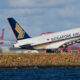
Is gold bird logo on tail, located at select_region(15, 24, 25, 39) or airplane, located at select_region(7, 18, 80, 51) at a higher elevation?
gold bird logo on tail, located at select_region(15, 24, 25, 39)

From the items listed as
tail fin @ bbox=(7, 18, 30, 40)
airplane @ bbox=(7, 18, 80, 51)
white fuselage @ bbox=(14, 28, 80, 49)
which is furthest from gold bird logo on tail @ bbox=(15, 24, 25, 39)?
white fuselage @ bbox=(14, 28, 80, 49)

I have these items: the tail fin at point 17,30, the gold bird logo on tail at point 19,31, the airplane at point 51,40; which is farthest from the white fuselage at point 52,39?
the gold bird logo on tail at point 19,31

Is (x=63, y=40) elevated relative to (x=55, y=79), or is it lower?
elevated

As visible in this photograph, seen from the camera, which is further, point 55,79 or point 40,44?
point 40,44

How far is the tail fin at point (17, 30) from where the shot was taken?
8144 cm

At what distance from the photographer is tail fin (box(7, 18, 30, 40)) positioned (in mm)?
81438

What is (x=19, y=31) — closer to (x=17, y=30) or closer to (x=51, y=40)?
(x=17, y=30)

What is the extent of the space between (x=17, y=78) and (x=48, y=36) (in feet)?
166

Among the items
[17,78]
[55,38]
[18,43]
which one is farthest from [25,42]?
[17,78]

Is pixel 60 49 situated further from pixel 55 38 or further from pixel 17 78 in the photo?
pixel 17 78

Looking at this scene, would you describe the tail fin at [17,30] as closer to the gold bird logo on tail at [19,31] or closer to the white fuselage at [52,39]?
the gold bird logo on tail at [19,31]

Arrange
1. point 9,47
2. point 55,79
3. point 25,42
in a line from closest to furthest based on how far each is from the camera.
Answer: point 55,79
point 25,42
point 9,47

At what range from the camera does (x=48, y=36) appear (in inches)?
3127

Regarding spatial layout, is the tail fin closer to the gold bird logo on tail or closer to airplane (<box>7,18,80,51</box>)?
the gold bird logo on tail
